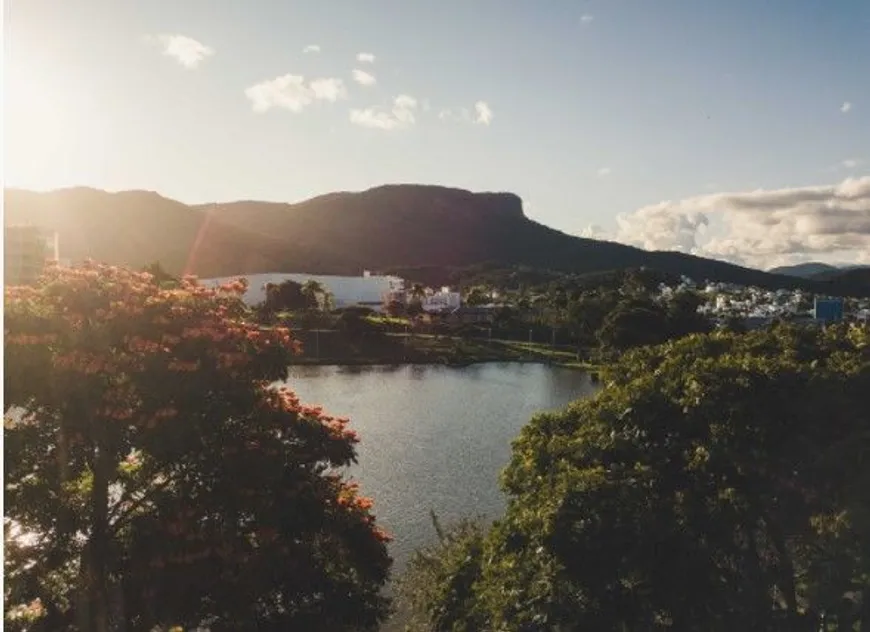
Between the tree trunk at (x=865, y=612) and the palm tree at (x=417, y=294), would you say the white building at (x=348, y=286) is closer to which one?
the palm tree at (x=417, y=294)

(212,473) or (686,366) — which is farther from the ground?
(686,366)

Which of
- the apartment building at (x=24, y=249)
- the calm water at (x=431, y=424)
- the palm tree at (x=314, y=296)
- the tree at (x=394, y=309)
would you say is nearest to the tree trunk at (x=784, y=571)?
the calm water at (x=431, y=424)

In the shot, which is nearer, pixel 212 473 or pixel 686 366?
pixel 212 473

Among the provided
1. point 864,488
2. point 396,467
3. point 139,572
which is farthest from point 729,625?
point 396,467

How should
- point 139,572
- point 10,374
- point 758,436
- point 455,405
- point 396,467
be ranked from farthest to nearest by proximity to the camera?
point 455,405, point 396,467, point 758,436, point 139,572, point 10,374

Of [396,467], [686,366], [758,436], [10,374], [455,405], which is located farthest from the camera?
[455,405]

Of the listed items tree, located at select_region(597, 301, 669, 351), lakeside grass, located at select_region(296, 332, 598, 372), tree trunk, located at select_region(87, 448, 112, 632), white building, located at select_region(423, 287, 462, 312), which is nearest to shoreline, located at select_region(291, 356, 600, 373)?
lakeside grass, located at select_region(296, 332, 598, 372)

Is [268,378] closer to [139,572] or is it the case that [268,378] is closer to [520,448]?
[139,572]

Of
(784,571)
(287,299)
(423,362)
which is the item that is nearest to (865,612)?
(784,571)

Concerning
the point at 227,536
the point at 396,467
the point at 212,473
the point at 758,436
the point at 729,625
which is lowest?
the point at 396,467
